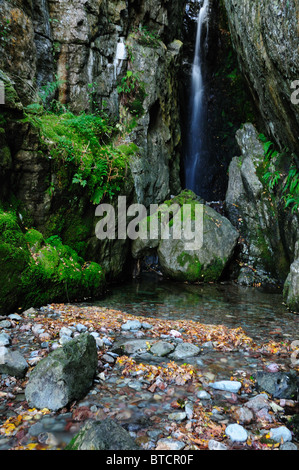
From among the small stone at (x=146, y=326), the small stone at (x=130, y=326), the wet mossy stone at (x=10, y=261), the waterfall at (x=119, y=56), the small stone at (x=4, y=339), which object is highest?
the waterfall at (x=119, y=56)

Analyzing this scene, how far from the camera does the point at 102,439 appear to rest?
1.63m

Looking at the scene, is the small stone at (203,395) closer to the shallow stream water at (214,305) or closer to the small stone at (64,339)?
the small stone at (64,339)

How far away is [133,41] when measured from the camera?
1092 centimetres

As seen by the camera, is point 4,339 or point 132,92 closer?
point 4,339

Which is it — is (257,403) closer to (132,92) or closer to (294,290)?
(294,290)

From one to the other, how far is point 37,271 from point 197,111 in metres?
12.8

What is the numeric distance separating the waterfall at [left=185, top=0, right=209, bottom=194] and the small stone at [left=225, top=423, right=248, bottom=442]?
1321 centimetres

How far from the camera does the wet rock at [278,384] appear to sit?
241cm

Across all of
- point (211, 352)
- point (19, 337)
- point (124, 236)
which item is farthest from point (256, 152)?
point (19, 337)

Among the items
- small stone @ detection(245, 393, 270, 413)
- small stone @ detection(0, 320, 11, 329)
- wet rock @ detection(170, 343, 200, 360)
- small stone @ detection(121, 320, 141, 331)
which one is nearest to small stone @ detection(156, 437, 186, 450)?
small stone @ detection(245, 393, 270, 413)

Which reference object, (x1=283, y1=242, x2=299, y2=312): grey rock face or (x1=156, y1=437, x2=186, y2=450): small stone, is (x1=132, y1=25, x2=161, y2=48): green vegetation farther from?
(x1=156, y1=437, x2=186, y2=450): small stone

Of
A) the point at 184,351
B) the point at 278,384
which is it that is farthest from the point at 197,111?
the point at 278,384

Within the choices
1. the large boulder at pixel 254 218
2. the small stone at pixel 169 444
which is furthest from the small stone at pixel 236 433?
the large boulder at pixel 254 218

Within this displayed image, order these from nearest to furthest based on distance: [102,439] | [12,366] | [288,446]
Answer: [102,439] → [288,446] → [12,366]
